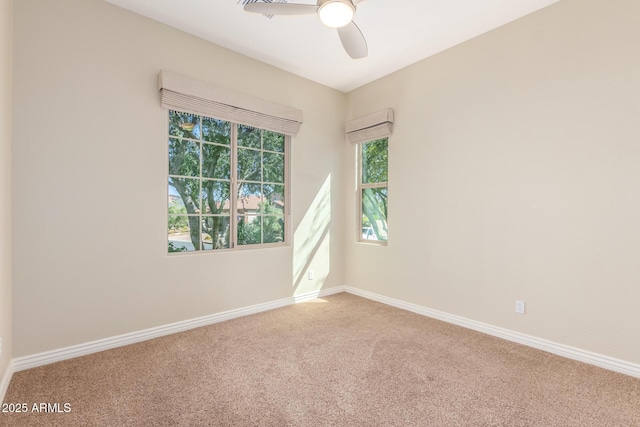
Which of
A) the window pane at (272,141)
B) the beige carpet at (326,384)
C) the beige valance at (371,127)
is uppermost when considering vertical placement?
the beige valance at (371,127)

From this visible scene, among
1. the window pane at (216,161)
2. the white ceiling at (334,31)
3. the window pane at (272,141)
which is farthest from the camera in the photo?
the window pane at (272,141)

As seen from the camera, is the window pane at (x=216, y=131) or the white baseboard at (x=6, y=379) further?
the window pane at (x=216, y=131)

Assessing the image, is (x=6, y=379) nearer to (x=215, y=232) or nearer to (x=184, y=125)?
(x=215, y=232)

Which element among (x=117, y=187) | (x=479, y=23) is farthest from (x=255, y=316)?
(x=479, y=23)

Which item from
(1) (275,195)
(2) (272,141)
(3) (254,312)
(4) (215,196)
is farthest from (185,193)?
(3) (254,312)

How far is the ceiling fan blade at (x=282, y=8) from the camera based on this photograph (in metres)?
1.96

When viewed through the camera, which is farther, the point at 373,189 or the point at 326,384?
the point at 373,189

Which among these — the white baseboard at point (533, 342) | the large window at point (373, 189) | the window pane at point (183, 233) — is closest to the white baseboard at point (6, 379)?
the window pane at point (183, 233)

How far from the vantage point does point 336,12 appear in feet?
6.18

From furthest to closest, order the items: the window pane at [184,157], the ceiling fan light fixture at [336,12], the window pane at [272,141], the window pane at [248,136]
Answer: the window pane at [272,141]
the window pane at [248,136]
the window pane at [184,157]
the ceiling fan light fixture at [336,12]

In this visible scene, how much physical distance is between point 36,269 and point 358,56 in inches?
114

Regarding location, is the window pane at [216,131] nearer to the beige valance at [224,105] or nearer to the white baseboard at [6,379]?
the beige valance at [224,105]

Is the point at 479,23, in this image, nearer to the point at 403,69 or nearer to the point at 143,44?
the point at 403,69

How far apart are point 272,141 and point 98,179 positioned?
180 centimetres
